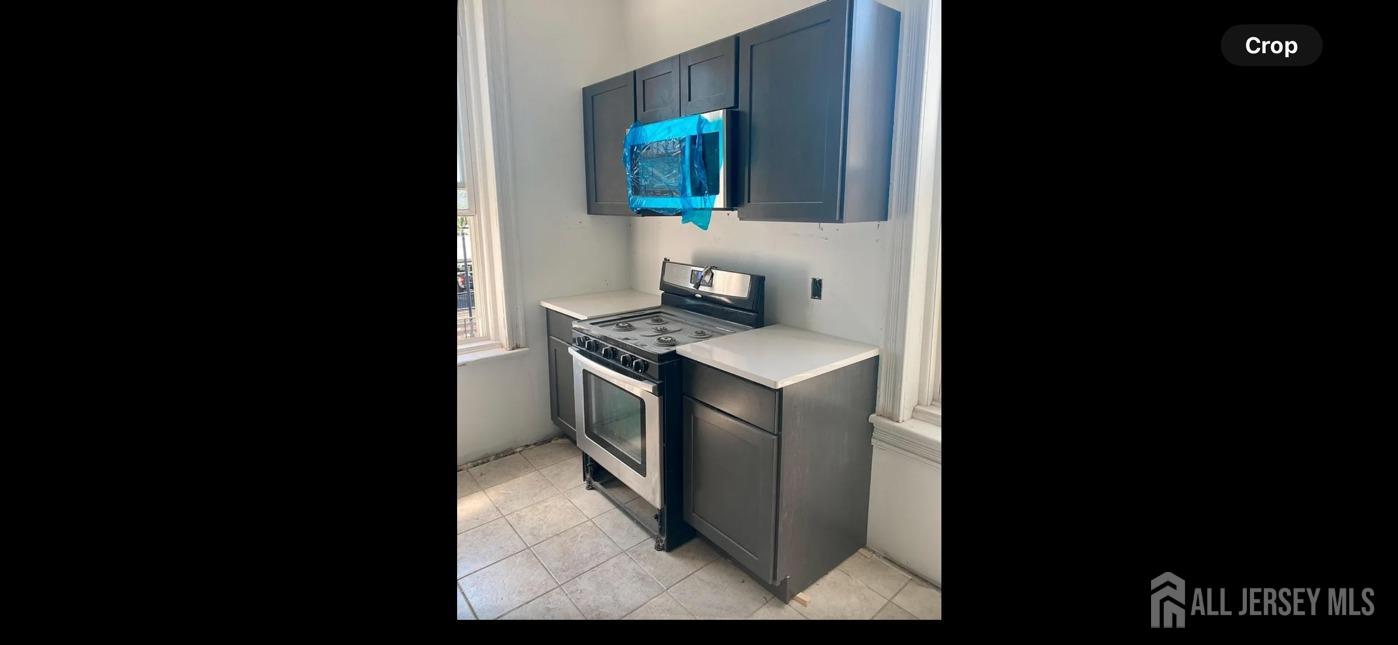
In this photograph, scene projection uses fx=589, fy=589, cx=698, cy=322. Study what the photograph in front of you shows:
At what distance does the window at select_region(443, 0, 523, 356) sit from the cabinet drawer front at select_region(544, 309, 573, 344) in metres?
0.18

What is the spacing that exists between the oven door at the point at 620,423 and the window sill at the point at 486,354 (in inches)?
20.1

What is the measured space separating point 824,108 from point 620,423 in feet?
4.72

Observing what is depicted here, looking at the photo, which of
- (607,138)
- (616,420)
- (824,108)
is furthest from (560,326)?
(824,108)

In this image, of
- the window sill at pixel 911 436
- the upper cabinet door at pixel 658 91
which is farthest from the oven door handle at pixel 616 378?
the upper cabinet door at pixel 658 91

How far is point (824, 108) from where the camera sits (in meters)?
1.88

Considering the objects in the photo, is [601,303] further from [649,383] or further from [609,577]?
[609,577]

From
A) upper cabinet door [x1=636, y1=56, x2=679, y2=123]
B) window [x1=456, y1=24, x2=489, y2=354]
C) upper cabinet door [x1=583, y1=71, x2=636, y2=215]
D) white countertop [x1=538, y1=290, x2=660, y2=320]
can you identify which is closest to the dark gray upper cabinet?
upper cabinet door [x1=636, y1=56, x2=679, y2=123]

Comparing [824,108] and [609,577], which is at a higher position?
[824,108]

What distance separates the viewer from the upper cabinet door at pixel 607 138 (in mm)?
2787

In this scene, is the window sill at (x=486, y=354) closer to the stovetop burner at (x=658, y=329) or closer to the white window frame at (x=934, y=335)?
the stovetop burner at (x=658, y=329)

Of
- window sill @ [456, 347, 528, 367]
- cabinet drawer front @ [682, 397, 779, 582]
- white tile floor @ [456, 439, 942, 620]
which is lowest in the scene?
white tile floor @ [456, 439, 942, 620]

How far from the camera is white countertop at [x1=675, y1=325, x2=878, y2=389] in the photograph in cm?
187

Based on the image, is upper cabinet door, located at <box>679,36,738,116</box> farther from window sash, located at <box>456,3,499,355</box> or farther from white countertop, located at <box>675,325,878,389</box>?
window sash, located at <box>456,3,499,355</box>
